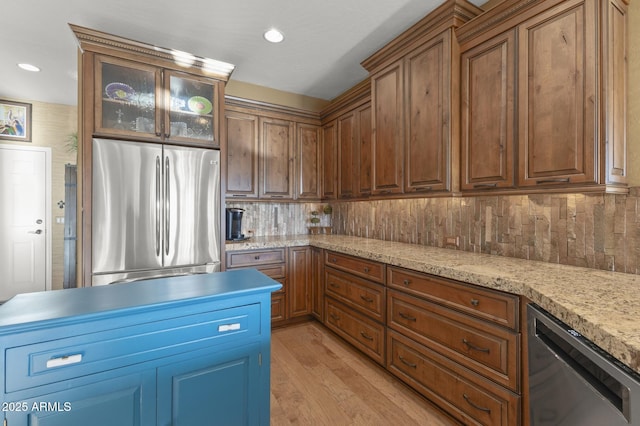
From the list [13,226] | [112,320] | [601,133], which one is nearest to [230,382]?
[112,320]

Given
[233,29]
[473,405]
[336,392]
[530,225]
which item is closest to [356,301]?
[336,392]

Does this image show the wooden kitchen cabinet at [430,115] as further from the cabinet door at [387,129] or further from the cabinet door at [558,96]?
the cabinet door at [558,96]

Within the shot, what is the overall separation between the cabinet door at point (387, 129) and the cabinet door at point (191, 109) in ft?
5.10

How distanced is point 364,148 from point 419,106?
2.92ft

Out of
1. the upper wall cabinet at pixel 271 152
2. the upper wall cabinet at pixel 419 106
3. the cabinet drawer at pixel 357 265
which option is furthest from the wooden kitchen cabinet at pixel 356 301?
the upper wall cabinet at pixel 271 152

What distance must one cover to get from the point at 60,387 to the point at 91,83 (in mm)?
2287

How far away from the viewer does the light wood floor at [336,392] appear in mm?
1760

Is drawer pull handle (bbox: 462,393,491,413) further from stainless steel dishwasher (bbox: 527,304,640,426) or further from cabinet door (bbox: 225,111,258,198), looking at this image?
cabinet door (bbox: 225,111,258,198)

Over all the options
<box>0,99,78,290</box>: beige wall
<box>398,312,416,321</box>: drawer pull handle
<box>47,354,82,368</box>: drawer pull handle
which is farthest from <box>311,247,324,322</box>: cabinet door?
<box>0,99,78,290</box>: beige wall

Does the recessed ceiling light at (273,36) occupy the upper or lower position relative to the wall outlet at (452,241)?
upper

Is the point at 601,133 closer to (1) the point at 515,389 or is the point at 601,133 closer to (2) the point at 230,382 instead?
(1) the point at 515,389

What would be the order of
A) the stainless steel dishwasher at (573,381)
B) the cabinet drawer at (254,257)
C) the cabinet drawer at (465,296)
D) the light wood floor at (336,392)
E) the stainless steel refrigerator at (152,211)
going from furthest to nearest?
1. the cabinet drawer at (254,257)
2. the stainless steel refrigerator at (152,211)
3. the light wood floor at (336,392)
4. the cabinet drawer at (465,296)
5. the stainless steel dishwasher at (573,381)

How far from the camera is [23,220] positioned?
13.2 feet

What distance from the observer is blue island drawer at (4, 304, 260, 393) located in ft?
2.80
